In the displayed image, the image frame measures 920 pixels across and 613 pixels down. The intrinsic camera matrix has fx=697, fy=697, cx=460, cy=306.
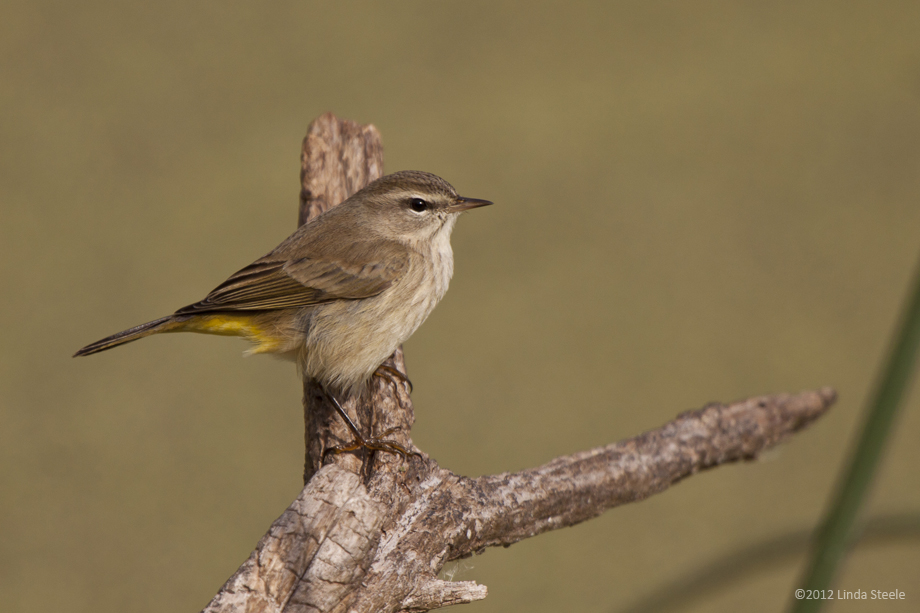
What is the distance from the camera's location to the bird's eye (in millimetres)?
1305

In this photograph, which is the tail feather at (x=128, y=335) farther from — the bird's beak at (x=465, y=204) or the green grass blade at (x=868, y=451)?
the green grass blade at (x=868, y=451)

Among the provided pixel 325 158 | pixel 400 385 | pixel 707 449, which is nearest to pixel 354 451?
pixel 400 385

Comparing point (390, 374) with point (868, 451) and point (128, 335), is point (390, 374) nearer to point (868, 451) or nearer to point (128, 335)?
point (128, 335)

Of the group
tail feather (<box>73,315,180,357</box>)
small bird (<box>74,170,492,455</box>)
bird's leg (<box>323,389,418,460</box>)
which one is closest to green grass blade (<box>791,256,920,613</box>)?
bird's leg (<box>323,389,418,460</box>)

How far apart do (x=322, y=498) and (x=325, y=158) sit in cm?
94

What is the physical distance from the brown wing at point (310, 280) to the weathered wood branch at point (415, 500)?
0.17 m

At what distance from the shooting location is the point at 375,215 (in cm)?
129

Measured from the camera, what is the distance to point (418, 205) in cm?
131

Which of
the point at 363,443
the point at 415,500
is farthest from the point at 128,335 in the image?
the point at 415,500

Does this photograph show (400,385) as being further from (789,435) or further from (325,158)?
(789,435)

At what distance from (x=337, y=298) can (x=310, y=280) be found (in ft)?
0.18

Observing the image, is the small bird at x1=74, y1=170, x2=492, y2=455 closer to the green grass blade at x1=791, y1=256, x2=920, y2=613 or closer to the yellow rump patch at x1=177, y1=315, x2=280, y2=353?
the yellow rump patch at x1=177, y1=315, x2=280, y2=353

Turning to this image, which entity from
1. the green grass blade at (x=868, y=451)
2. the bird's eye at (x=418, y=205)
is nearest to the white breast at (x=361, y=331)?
the bird's eye at (x=418, y=205)

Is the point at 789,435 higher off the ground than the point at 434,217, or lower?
lower
